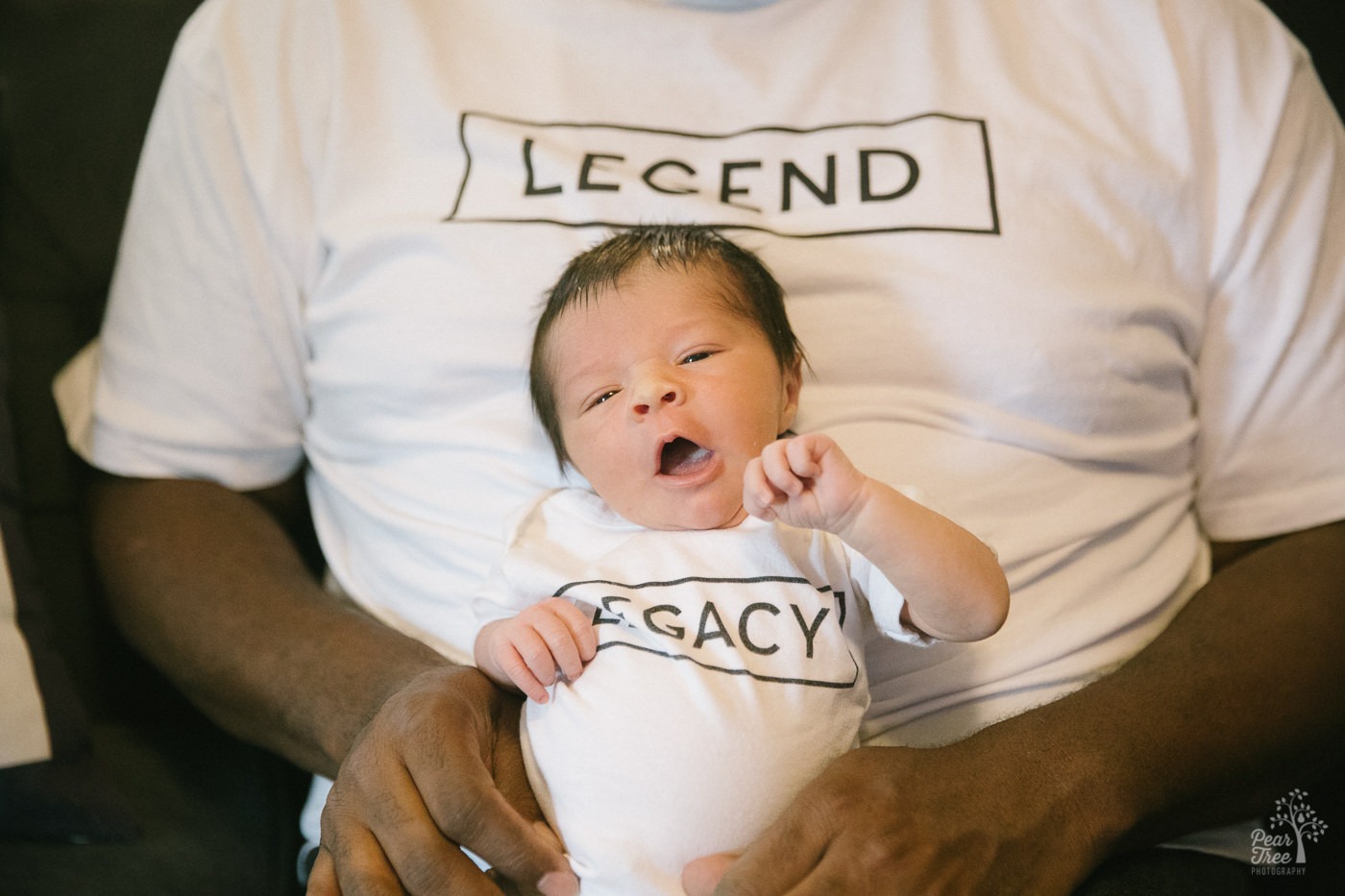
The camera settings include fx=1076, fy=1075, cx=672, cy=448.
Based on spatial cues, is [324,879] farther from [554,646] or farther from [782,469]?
[782,469]

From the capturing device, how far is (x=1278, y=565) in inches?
47.4

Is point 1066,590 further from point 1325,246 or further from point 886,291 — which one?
point 1325,246

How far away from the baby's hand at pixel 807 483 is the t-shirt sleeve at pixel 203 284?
0.70m

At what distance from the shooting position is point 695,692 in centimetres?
91

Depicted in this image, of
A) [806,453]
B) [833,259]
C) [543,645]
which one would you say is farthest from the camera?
[833,259]

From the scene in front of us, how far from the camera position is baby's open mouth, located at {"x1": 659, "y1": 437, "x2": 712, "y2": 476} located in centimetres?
100

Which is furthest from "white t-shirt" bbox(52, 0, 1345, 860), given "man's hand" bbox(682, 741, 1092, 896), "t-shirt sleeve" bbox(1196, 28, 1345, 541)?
"man's hand" bbox(682, 741, 1092, 896)

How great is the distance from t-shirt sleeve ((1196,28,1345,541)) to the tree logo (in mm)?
302

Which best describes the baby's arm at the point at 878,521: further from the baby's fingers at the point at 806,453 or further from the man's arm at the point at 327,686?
the man's arm at the point at 327,686

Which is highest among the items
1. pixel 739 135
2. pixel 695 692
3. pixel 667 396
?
pixel 739 135

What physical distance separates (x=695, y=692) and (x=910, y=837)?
230 mm

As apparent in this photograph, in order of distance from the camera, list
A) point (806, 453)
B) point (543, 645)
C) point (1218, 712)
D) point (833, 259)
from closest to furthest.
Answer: point (806, 453)
point (543, 645)
point (1218, 712)
point (833, 259)

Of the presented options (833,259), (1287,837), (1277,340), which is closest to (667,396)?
(833,259)

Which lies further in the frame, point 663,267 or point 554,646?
point 663,267
